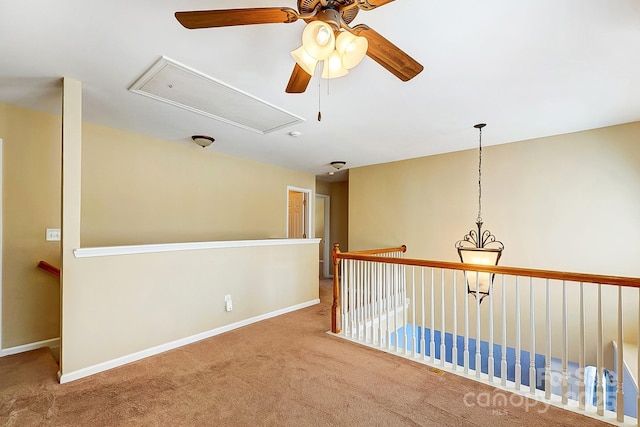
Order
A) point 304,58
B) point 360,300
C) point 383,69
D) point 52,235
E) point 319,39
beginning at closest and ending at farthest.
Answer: point 319,39 < point 304,58 < point 383,69 < point 52,235 < point 360,300

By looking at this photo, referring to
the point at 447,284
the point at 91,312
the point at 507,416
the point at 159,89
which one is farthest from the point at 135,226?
the point at 447,284

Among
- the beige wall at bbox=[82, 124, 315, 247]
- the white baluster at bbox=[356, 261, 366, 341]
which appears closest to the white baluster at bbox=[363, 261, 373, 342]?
the white baluster at bbox=[356, 261, 366, 341]

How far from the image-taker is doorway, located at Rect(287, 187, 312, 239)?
596 centimetres

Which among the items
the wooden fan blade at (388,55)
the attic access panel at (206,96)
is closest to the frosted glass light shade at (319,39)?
the wooden fan blade at (388,55)

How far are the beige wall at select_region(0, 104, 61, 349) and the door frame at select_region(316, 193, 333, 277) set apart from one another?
15.8ft

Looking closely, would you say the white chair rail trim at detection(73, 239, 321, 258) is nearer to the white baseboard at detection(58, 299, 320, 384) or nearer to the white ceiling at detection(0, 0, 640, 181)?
the white baseboard at detection(58, 299, 320, 384)

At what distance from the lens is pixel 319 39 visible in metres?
1.30

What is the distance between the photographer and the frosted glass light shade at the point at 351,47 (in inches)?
51.9

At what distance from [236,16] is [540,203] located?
13.2 ft

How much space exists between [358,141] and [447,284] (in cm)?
257

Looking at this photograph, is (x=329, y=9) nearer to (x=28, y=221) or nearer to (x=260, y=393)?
(x=260, y=393)

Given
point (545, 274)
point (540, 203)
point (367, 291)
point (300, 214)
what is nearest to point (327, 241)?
point (300, 214)

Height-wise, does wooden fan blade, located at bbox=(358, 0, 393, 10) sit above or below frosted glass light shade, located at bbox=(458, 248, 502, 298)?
above

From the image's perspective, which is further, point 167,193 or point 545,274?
point 167,193
